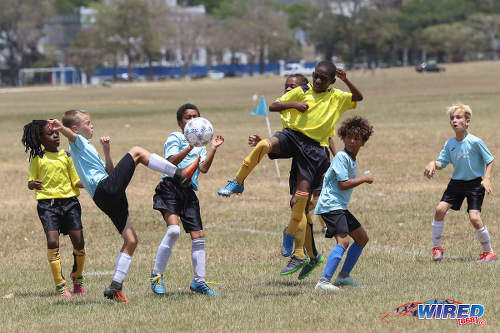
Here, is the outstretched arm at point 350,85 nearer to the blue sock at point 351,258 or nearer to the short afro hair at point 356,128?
the short afro hair at point 356,128

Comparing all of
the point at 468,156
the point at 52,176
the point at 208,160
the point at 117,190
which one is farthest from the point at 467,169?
the point at 52,176

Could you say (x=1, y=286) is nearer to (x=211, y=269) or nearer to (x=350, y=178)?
(x=211, y=269)

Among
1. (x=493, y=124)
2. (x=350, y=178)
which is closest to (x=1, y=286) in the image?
(x=350, y=178)

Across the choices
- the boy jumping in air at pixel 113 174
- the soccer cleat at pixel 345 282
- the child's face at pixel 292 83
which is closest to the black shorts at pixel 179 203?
the boy jumping in air at pixel 113 174

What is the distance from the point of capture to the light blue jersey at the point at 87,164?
869cm

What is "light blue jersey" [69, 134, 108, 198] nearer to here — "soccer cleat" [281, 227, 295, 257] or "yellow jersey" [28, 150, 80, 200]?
"yellow jersey" [28, 150, 80, 200]

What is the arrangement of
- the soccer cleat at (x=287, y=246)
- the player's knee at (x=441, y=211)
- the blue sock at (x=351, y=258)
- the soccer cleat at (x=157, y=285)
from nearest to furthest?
the soccer cleat at (x=157, y=285), the blue sock at (x=351, y=258), the soccer cleat at (x=287, y=246), the player's knee at (x=441, y=211)

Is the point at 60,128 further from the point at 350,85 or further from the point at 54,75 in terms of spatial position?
the point at 54,75

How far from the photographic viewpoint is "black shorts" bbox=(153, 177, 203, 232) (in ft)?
29.3

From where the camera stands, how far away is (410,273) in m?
10.1

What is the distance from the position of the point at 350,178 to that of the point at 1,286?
4543 millimetres

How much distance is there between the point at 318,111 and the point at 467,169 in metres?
2.37

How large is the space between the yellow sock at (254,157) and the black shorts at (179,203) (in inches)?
30.7

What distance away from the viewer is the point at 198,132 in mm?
8500
